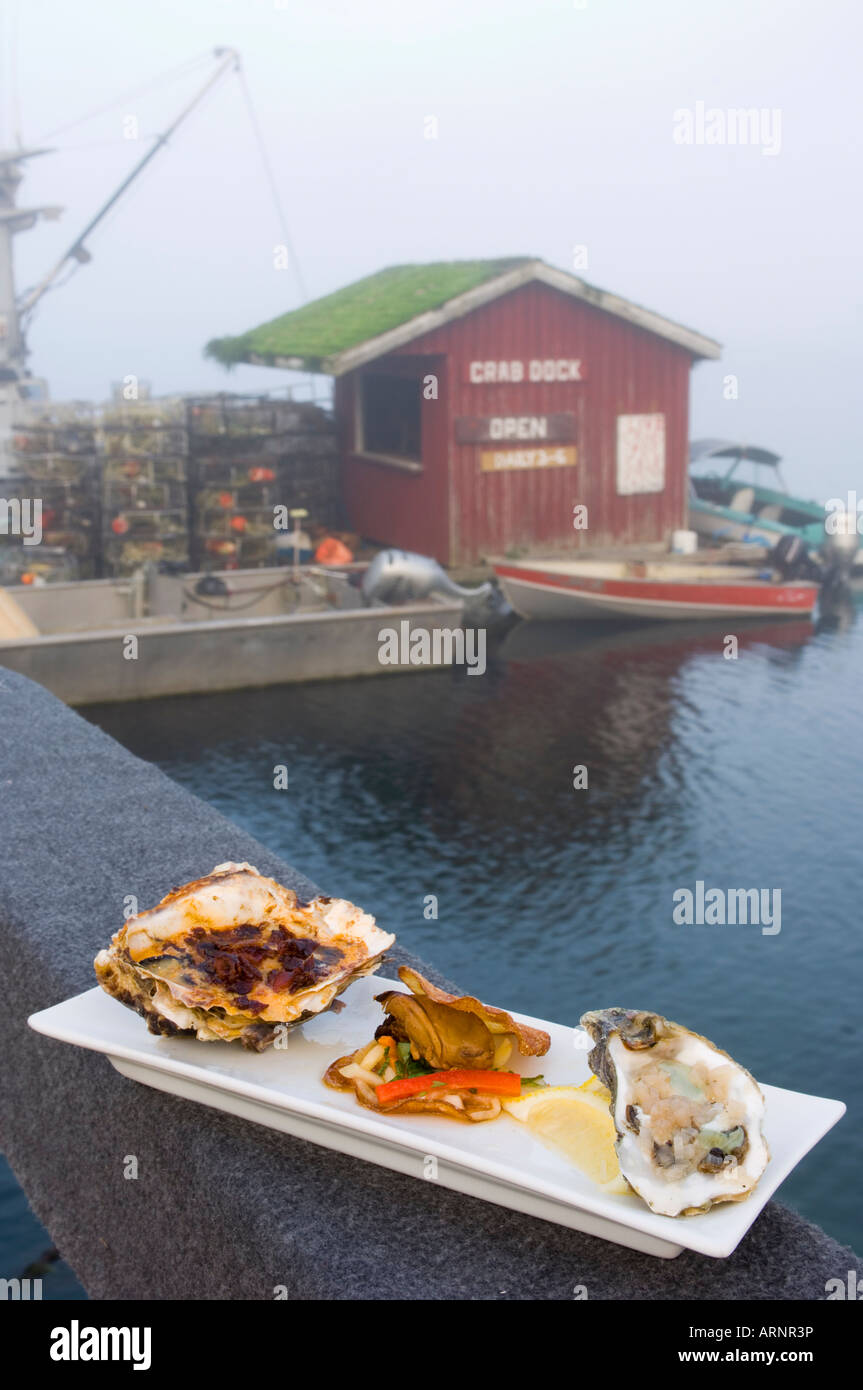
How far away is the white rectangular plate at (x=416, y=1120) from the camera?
272 cm

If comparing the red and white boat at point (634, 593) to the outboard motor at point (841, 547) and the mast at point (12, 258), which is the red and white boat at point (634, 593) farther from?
the mast at point (12, 258)

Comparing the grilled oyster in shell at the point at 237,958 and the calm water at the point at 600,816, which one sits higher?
the grilled oyster in shell at the point at 237,958

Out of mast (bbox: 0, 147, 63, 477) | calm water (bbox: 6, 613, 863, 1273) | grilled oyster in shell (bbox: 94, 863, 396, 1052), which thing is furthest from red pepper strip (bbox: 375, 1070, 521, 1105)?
mast (bbox: 0, 147, 63, 477)

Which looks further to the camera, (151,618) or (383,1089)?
(151,618)

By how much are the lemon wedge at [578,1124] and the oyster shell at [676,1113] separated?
0.07 meters

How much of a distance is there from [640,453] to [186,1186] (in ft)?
79.4

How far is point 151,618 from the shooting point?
19.2 m

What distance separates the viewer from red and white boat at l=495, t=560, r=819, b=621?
22688mm

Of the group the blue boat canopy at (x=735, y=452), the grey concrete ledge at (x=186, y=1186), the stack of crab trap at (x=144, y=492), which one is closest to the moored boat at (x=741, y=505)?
the blue boat canopy at (x=735, y=452)

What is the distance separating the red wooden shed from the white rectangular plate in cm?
2043

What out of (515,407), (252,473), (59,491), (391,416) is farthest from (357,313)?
(59,491)
